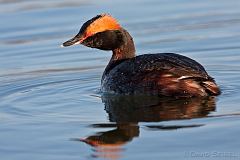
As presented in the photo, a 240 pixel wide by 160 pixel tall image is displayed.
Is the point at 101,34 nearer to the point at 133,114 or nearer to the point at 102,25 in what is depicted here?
the point at 102,25

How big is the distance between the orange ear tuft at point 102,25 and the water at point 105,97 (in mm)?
744

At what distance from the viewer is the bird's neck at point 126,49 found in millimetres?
11969

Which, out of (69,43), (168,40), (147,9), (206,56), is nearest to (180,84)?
(69,43)

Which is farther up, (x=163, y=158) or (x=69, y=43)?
(x=69, y=43)

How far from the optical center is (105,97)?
11.5 metres

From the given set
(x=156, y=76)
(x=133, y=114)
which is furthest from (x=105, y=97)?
(x=133, y=114)

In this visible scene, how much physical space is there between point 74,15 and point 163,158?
8.41 metres

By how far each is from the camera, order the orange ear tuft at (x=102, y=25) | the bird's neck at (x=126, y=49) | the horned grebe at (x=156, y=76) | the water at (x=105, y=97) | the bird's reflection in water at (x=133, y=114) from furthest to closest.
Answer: the bird's neck at (x=126, y=49)
the orange ear tuft at (x=102, y=25)
the horned grebe at (x=156, y=76)
the bird's reflection in water at (x=133, y=114)
the water at (x=105, y=97)

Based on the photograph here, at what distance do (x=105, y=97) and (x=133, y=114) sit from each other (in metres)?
1.27

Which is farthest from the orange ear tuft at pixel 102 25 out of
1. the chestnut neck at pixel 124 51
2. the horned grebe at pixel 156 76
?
the chestnut neck at pixel 124 51

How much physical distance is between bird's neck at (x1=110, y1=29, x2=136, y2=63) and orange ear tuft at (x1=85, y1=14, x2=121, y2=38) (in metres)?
0.16

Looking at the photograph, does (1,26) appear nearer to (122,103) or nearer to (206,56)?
(206,56)

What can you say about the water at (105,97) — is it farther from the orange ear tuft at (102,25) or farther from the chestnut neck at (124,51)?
the orange ear tuft at (102,25)

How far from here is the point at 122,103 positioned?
11039 mm
